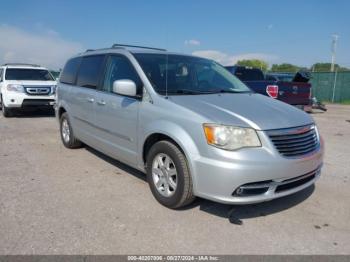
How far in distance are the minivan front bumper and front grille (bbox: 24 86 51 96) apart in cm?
924

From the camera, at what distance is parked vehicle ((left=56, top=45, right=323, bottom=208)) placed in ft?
10.9

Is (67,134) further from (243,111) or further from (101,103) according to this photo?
(243,111)

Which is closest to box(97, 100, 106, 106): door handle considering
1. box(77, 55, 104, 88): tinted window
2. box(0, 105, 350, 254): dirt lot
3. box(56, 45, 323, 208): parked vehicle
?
box(56, 45, 323, 208): parked vehicle

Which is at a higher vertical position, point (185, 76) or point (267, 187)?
point (185, 76)

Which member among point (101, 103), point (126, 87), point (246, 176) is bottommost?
point (246, 176)

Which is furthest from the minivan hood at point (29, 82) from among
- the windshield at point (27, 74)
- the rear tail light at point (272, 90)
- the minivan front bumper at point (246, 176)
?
the minivan front bumper at point (246, 176)

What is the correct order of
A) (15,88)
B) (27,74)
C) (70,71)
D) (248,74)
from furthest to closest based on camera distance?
1. (248,74)
2. (27,74)
3. (15,88)
4. (70,71)

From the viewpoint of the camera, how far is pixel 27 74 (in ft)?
39.1

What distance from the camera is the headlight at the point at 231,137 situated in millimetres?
3291

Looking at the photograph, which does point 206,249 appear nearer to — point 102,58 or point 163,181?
point 163,181

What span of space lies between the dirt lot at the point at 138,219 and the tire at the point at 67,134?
3.68ft

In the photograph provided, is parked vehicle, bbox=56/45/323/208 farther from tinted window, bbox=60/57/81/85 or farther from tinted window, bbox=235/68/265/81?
tinted window, bbox=235/68/265/81

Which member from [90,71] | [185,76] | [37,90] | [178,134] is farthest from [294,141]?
[37,90]

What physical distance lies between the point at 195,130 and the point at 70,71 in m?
4.00
